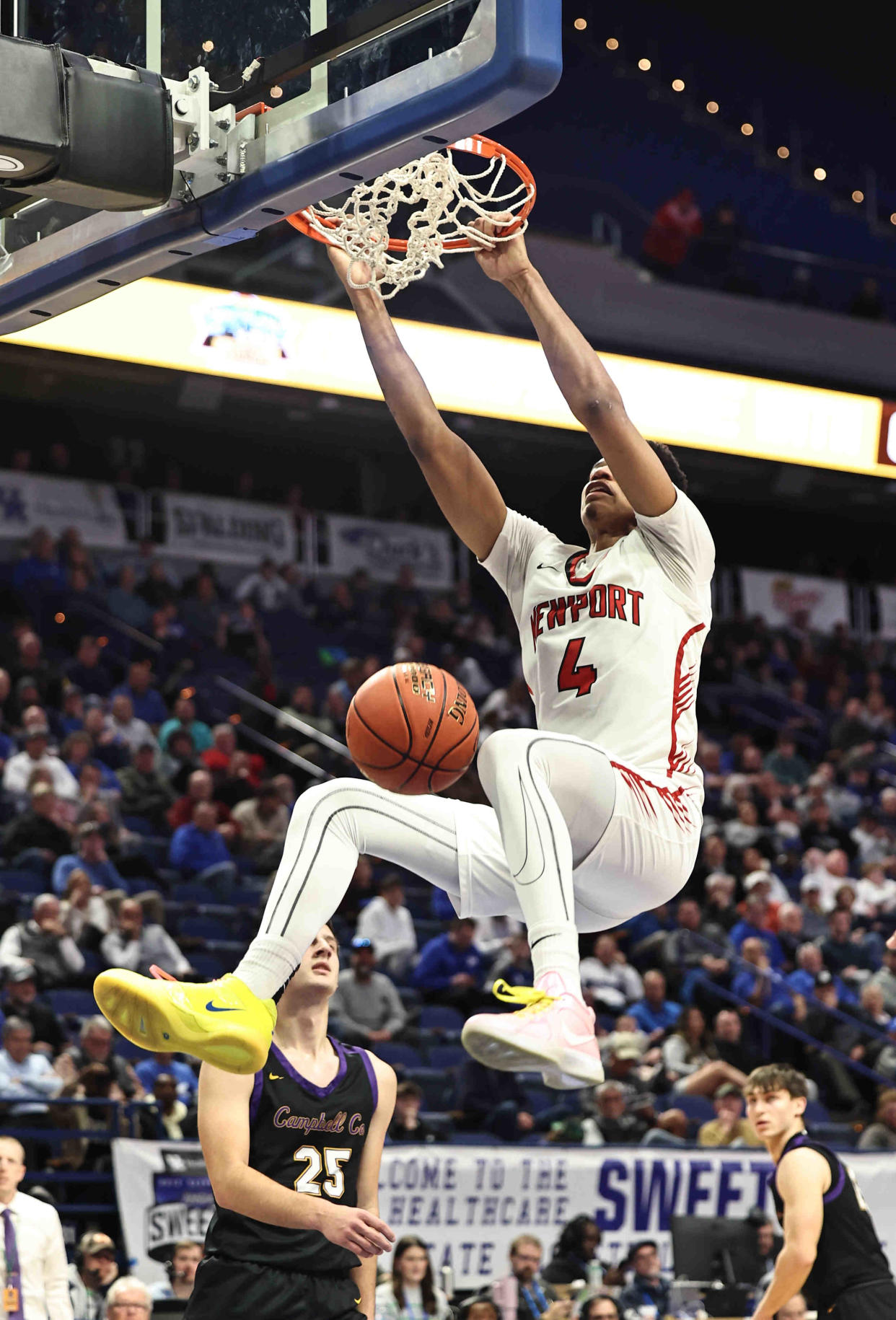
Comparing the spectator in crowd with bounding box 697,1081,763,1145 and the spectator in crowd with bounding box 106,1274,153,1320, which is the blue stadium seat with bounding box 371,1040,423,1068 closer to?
the spectator in crowd with bounding box 697,1081,763,1145

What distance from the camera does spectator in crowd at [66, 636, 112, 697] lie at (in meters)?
16.3

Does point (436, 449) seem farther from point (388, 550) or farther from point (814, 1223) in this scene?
point (388, 550)

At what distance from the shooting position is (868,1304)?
6.98 meters

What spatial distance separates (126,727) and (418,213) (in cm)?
1064

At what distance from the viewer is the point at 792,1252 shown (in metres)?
6.90

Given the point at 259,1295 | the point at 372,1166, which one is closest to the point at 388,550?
the point at 372,1166

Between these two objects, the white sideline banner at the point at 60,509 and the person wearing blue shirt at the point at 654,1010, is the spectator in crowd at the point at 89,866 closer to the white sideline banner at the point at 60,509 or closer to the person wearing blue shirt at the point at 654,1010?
the person wearing blue shirt at the point at 654,1010

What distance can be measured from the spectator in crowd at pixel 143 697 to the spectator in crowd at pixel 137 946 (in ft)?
12.8

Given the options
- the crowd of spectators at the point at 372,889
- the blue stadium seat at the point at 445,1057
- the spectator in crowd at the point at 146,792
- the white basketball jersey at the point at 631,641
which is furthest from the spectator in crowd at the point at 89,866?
the white basketball jersey at the point at 631,641

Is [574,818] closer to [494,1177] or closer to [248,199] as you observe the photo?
[248,199]

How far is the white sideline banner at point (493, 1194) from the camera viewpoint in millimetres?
9445

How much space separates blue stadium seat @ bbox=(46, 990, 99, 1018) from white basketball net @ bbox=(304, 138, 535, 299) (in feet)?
23.7

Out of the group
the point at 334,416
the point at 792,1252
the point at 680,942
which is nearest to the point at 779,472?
the point at 334,416

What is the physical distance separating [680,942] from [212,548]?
290 inches
